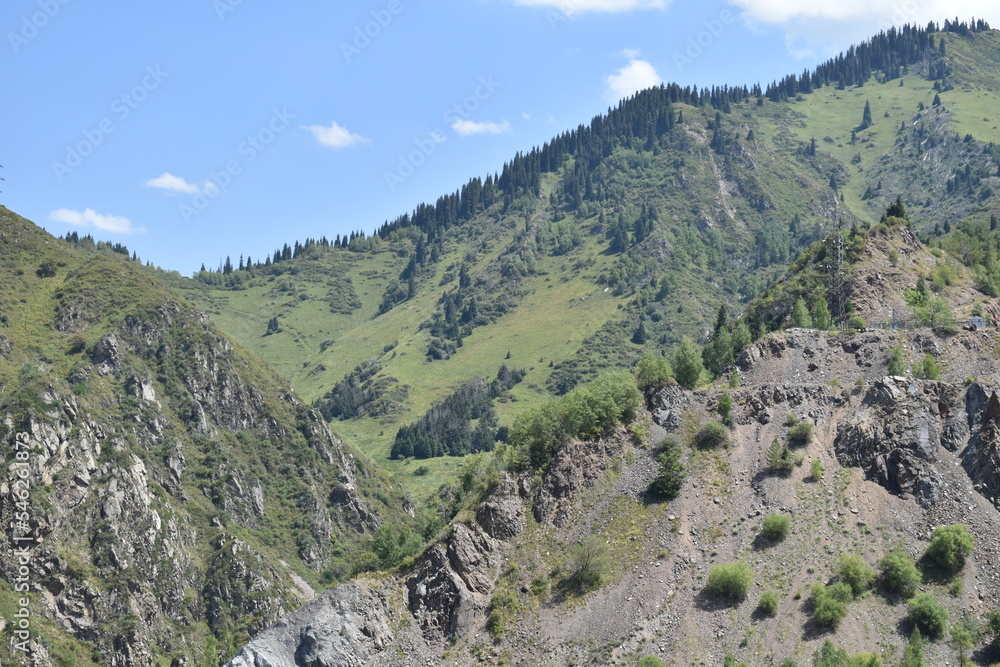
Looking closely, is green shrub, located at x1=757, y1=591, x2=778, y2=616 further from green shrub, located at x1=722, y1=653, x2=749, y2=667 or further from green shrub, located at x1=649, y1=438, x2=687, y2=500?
green shrub, located at x1=649, y1=438, x2=687, y2=500

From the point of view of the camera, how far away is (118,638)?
17562 centimetres

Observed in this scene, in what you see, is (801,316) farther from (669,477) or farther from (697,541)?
(697,541)

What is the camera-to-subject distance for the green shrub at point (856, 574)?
110 meters

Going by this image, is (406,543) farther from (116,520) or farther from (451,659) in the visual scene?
(116,520)

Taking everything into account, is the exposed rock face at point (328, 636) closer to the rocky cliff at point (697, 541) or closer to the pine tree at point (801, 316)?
the rocky cliff at point (697, 541)

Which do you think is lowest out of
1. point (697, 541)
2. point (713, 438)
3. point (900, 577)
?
point (900, 577)

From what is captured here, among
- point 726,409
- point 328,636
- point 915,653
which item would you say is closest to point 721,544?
point 726,409

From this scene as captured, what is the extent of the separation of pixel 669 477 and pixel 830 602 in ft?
83.5

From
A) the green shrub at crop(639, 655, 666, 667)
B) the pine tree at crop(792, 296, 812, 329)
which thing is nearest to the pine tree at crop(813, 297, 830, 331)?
the pine tree at crop(792, 296, 812, 329)

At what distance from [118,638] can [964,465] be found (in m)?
133

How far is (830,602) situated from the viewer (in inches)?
4218

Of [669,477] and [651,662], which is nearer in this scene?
[651,662]

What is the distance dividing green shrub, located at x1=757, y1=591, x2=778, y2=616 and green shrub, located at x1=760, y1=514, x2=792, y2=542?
29.9 feet

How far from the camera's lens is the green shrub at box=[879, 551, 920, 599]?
109 m
